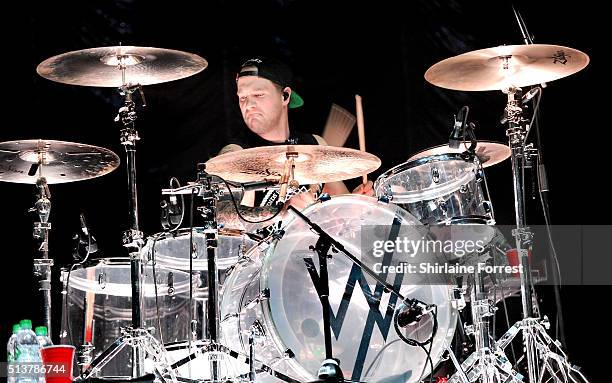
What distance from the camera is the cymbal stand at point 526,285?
4.43 m

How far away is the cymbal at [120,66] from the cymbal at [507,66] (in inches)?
47.0

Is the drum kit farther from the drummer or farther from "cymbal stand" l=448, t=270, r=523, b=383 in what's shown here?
the drummer

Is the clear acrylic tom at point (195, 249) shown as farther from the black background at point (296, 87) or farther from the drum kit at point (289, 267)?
the black background at point (296, 87)

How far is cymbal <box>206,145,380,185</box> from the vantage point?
4.79 metres

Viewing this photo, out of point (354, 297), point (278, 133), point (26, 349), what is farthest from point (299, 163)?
point (26, 349)

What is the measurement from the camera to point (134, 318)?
4.71m

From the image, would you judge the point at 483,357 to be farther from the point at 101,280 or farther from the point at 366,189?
the point at 101,280

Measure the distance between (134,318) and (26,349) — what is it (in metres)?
1.54

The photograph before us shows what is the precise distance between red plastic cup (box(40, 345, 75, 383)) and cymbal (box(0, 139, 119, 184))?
1879 mm

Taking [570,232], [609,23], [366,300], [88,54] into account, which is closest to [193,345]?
[366,300]

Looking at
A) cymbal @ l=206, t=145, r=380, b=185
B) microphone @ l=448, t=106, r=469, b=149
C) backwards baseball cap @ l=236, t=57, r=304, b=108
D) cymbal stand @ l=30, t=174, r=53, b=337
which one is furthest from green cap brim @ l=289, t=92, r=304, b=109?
microphone @ l=448, t=106, r=469, b=149

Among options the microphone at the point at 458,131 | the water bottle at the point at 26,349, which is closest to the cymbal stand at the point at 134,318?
the water bottle at the point at 26,349

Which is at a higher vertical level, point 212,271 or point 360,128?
point 360,128

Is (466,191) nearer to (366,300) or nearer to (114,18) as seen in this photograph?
(366,300)
